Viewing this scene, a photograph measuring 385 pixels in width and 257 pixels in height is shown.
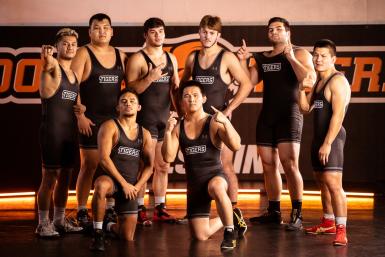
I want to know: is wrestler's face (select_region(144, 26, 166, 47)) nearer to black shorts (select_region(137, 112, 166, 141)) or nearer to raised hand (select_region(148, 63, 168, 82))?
raised hand (select_region(148, 63, 168, 82))

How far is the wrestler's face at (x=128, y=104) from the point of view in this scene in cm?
598

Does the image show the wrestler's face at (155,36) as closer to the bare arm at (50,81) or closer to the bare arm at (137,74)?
the bare arm at (137,74)

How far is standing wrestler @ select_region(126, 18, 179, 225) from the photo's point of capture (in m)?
6.69

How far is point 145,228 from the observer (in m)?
6.51

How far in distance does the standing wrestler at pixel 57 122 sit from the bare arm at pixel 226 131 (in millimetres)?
1215

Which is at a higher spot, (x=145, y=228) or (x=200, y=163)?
(x=200, y=163)

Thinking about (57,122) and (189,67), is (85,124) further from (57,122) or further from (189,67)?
(189,67)

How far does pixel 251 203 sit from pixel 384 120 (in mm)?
2143

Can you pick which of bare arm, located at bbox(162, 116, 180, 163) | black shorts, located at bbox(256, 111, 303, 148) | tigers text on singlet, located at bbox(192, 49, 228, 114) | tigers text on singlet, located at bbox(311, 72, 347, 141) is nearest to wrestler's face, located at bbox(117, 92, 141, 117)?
bare arm, located at bbox(162, 116, 180, 163)

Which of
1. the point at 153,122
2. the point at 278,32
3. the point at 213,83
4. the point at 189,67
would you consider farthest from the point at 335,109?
the point at 153,122

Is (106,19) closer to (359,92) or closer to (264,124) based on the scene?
(264,124)

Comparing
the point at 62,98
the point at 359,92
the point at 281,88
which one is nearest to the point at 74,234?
the point at 62,98

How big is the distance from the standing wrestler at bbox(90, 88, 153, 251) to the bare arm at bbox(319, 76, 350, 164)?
4.40 feet

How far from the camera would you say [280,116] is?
6691 millimetres
